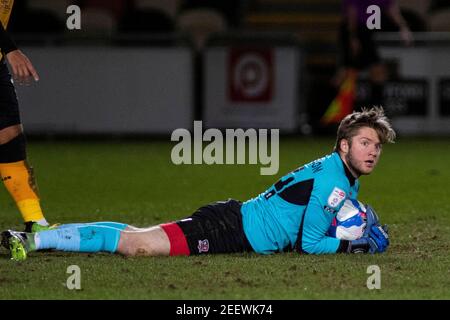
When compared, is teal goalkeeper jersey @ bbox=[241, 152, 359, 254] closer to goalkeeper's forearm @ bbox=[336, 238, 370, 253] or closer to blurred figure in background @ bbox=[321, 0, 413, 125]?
goalkeeper's forearm @ bbox=[336, 238, 370, 253]

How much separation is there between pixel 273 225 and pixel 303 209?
240 millimetres

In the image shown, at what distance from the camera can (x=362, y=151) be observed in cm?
800

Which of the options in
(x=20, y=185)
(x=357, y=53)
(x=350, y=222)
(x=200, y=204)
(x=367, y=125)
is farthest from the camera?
(x=357, y=53)

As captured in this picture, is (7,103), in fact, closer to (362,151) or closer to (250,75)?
(362,151)

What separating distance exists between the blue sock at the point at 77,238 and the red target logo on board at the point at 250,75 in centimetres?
1146

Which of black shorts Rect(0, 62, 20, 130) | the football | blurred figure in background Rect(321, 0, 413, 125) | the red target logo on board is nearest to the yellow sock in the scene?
black shorts Rect(0, 62, 20, 130)

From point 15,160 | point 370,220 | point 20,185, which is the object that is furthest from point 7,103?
point 370,220

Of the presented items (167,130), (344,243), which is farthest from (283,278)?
(167,130)

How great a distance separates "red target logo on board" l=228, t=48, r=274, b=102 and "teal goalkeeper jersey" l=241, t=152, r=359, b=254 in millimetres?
11229

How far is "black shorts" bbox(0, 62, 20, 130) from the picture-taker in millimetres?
8969

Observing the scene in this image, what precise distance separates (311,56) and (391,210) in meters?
11.3

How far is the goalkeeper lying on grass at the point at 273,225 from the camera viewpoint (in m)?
7.96

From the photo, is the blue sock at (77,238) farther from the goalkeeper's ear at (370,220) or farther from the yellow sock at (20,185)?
the goalkeeper's ear at (370,220)
